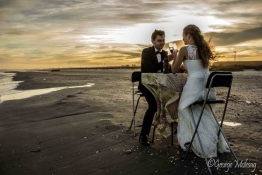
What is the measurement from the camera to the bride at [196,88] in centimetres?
480

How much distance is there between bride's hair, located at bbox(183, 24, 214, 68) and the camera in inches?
188

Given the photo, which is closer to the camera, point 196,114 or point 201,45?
point 201,45

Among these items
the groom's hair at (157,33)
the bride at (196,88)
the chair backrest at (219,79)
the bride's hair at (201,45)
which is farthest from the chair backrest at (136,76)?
the chair backrest at (219,79)

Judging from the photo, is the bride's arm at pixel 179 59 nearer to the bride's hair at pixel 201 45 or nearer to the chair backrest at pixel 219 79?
the bride's hair at pixel 201 45

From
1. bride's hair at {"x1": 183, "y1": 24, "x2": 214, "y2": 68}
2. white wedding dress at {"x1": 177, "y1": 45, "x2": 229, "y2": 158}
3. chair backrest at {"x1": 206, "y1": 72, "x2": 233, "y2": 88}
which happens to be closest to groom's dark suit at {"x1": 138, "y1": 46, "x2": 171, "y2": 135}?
white wedding dress at {"x1": 177, "y1": 45, "x2": 229, "y2": 158}

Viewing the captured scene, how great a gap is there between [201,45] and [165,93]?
1031 mm

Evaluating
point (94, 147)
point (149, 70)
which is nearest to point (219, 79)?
point (149, 70)

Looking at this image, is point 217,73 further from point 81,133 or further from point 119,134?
point 81,133

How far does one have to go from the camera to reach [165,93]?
201 inches

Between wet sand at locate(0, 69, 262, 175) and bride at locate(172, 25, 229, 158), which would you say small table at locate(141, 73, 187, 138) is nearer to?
bride at locate(172, 25, 229, 158)

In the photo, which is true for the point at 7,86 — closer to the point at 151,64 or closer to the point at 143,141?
the point at 151,64

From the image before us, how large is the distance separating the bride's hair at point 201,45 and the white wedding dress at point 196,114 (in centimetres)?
8

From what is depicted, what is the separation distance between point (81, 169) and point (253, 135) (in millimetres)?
3694

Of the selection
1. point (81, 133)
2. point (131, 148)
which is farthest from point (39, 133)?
point (131, 148)
